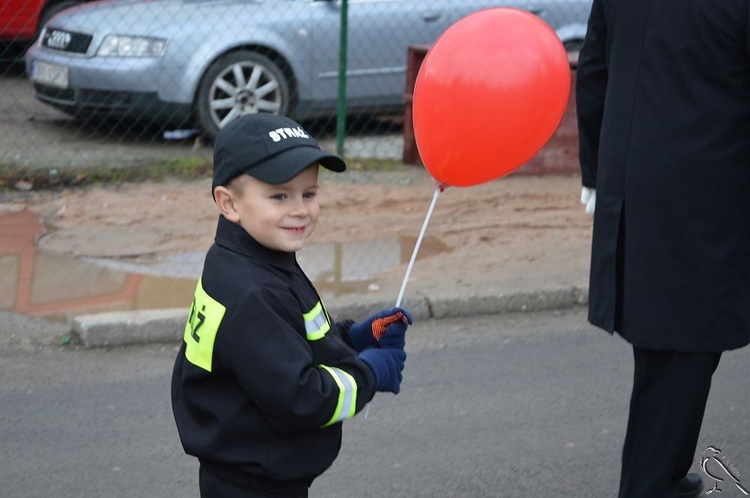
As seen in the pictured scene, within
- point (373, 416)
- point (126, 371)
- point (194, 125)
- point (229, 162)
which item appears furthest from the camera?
point (194, 125)

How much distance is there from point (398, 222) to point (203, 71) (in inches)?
86.5

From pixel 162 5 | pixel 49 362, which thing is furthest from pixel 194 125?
pixel 49 362

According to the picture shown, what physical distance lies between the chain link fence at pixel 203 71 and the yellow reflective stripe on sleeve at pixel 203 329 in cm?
586

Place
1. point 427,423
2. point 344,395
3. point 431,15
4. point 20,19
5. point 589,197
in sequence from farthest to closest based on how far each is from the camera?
point 20,19 → point 431,15 → point 427,423 → point 589,197 → point 344,395

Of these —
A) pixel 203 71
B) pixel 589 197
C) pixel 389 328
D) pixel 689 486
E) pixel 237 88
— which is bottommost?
pixel 237 88

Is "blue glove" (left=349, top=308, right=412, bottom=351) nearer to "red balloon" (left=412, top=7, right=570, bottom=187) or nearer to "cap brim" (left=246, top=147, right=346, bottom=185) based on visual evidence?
"cap brim" (left=246, top=147, right=346, bottom=185)

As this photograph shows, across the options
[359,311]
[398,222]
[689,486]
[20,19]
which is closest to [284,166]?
[689,486]

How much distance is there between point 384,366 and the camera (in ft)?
8.93

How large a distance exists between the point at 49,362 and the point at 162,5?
4.38 m

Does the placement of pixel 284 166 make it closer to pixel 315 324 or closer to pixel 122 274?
pixel 315 324

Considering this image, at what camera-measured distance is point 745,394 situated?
16.6 ft

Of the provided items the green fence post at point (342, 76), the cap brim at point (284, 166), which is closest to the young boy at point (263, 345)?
the cap brim at point (284, 166)

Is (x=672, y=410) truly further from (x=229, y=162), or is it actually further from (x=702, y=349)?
(x=229, y=162)

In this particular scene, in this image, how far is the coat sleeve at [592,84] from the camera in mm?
3518
